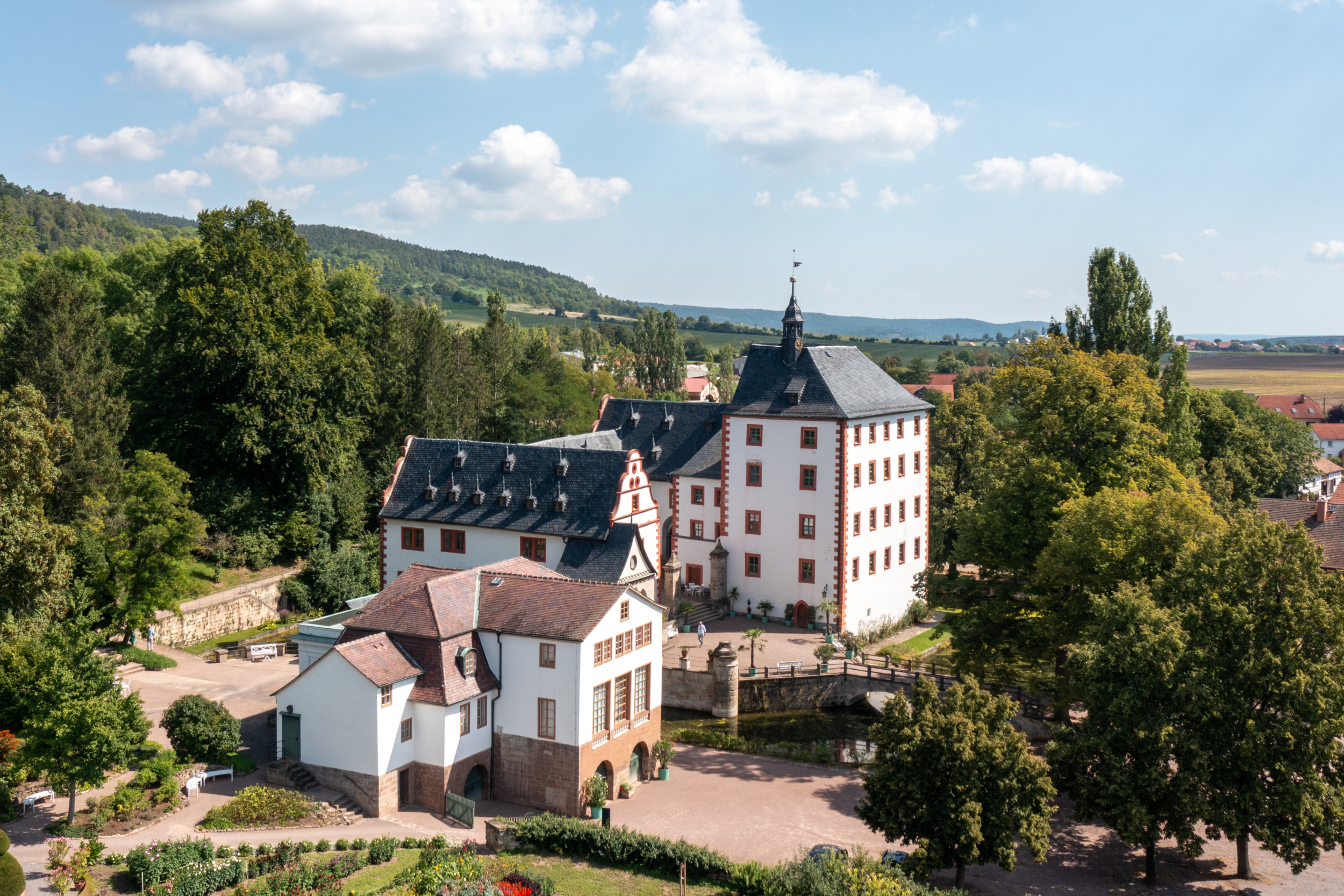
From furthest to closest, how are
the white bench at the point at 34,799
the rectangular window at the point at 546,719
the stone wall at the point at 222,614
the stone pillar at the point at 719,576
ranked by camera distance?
the stone pillar at the point at 719,576 < the stone wall at the point at 222,614 < the rectangular window at the point at 546,719 < the white bench at the point at 34,799

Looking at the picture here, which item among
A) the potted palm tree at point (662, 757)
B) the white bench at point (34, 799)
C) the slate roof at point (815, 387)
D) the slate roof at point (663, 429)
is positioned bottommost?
the potted palm tree at point (662, 757)

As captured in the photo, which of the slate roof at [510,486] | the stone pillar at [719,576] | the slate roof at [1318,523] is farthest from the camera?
the slate roof at [1318,523]

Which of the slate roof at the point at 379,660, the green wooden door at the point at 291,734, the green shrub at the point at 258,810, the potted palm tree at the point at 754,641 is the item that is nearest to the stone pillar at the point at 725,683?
the potted palm tree at the point at 754,641

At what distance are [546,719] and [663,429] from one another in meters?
32.7

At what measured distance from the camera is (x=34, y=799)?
112 feet

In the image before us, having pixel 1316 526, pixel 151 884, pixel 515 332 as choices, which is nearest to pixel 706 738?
pixel 151 884

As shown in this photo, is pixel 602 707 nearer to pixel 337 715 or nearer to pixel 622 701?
pixel 622 701

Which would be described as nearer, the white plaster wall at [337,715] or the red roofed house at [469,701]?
the white plaster wall at [337,715]

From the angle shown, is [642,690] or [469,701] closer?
[469,701]

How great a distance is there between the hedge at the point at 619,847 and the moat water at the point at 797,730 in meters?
12.4

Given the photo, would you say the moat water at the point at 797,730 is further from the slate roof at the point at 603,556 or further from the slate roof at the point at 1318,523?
the slate roof at the point at 1318,523

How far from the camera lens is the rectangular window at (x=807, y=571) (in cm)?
5847

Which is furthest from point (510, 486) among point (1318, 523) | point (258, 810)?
point (1318, 523)

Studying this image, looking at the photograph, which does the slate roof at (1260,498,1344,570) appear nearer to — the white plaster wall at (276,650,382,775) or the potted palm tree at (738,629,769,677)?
the potted palm tree at (738,629,769,677)
